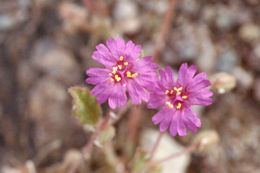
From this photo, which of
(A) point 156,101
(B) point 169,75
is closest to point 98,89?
(A) point 156,101

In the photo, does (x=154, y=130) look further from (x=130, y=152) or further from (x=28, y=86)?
(x=28, y=86)

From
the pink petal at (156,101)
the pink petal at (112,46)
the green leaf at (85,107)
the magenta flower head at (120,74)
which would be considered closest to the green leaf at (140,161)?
the green leaf at (85,107)

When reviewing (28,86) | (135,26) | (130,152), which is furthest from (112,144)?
(135,26)

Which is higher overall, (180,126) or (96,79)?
(96,79)

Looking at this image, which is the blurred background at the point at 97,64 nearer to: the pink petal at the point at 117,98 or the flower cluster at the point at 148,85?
the flower cluster at the point at 148,85

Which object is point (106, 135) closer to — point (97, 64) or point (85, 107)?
point (85, 107)
